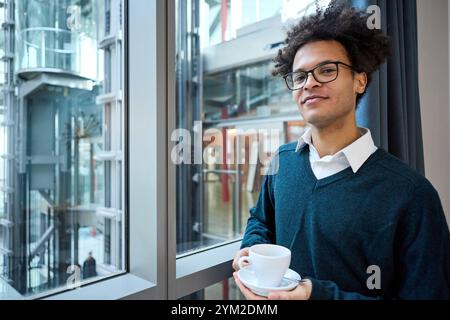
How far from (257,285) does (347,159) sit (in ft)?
1.24

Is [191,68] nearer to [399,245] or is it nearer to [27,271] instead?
[27,271]

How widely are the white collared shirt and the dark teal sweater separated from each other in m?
0.02

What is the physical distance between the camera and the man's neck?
0.78m


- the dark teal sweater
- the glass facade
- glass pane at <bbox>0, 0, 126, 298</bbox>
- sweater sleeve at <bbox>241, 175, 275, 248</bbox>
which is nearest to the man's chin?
the dark teal sweater

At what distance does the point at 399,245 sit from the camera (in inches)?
25.9

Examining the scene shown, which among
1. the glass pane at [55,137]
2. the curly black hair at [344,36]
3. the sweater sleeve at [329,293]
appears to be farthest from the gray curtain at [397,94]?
the glass pane at [55,137]

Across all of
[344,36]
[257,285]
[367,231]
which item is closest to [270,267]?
[257,285]

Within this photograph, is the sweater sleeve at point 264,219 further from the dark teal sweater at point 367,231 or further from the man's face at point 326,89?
the man's face at point 326,89

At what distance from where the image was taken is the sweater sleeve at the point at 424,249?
616mm

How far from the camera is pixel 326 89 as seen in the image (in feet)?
2.43

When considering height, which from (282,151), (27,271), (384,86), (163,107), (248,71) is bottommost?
(27,271)

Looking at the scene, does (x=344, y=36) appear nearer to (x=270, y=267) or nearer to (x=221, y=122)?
(x=270, y=267)
